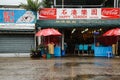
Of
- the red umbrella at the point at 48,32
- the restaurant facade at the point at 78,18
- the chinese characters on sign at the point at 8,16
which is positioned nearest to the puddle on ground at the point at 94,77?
the red umbrella at the point at 48,32

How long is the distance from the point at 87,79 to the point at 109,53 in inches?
546

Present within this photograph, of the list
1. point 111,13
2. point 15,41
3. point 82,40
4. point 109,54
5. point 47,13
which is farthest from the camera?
point 82,40

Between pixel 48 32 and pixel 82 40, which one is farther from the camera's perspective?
pixel 82 40

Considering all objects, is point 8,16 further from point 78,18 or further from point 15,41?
point 78,18

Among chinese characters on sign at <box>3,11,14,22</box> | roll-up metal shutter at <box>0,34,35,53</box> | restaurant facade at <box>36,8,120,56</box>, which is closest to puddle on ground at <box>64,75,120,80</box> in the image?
restaurant facade at <box>36,8,120,56</box>

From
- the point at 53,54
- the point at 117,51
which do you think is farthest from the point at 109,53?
the point at 53,54

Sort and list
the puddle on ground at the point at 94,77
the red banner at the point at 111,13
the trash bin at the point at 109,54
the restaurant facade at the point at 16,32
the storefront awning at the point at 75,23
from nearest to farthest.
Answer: the puddle on ground at the point at 94,77 → the trash bin at the point at 109,54 → the storefront awning at the point at 75,23 → the restaurant facade at the point at 16,32 → the red banner at the point at 111,13

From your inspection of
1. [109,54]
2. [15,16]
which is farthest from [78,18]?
[15,16]

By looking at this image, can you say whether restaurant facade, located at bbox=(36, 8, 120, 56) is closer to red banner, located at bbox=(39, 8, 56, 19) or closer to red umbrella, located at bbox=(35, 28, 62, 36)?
red banner, located at bbox=(39, 8, 56, 19)

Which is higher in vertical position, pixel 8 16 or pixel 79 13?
pixel 79 13

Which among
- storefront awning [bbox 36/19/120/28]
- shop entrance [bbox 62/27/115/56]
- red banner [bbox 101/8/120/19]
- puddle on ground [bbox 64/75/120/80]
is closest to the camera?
puddle on ground [bbox 64/75/120/80]

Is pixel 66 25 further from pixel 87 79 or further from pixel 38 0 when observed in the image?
pixel 87 79

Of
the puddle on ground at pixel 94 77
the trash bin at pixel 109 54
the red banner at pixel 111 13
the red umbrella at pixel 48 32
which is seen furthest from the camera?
the red banner at pixel 111 13

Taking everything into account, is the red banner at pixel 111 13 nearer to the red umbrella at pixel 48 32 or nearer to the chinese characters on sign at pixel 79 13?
the chinese characters on sign at pixel 79 13
